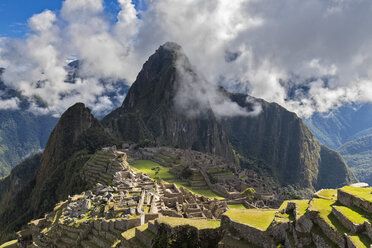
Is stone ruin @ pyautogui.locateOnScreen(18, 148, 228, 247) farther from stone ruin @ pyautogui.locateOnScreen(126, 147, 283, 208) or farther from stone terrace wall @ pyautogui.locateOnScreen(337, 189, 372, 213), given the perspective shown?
stone ruin @ pyautogui.locateOnScreen(126, 147, 283, 208)

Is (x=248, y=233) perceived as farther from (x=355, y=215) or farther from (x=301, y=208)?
(x=355, y=215)

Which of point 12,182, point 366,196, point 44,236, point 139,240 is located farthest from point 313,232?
point 12,182

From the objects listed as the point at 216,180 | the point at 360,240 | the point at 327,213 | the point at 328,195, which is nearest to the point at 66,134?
the point at 216,180

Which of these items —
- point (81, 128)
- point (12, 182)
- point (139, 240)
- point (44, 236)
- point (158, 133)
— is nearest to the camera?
point (139, 240)

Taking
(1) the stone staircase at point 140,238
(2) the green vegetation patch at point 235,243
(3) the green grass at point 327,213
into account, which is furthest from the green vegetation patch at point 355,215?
(1) the stone staircase at point 140,238

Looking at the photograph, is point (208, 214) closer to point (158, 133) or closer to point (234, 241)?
point (234, 241)

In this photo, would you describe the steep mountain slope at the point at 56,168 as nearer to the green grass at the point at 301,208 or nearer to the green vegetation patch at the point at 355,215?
the green grass at the point at 301,208
